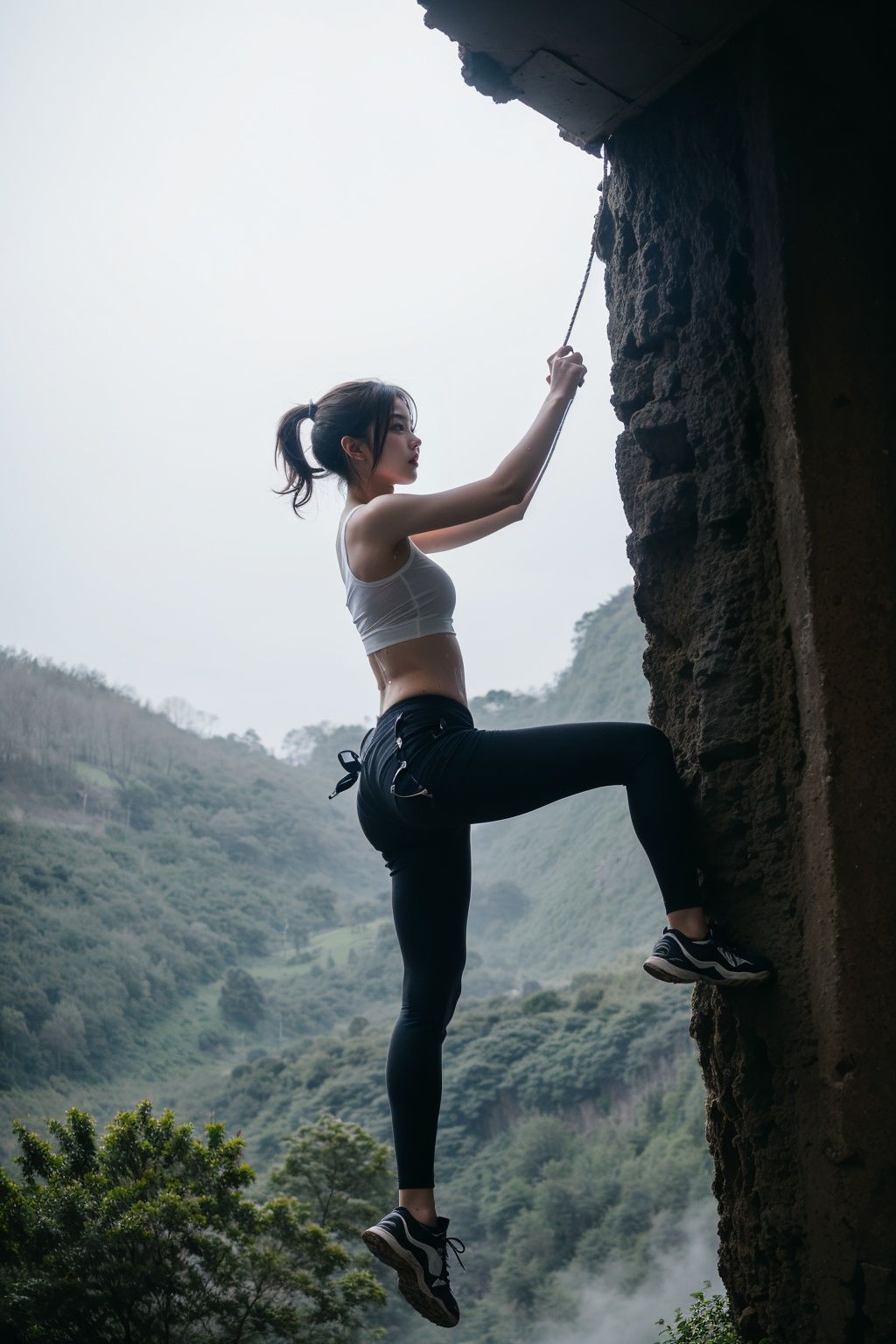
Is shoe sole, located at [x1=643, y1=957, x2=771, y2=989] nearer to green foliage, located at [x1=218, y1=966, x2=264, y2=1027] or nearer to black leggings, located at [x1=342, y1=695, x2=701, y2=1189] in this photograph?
black leggings, located at [x1=342, y1=695, x2=701, y2=1189]

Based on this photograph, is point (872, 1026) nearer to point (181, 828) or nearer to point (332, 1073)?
point (332, 1073)

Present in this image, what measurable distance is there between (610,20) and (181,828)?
18499 mm

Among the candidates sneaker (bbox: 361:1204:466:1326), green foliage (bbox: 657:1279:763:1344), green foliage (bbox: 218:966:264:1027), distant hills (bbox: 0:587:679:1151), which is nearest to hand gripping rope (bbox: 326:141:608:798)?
sneaker (bbox: 361:1204:466:1326)

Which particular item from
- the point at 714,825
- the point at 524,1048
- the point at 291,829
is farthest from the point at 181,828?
the point at 714,825

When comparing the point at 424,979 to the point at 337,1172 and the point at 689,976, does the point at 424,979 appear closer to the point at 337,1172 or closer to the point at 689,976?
the point at 689,976

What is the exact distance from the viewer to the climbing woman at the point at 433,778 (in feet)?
7.29

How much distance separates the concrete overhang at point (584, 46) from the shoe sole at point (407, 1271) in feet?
8.15

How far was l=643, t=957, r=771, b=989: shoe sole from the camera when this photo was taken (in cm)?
213

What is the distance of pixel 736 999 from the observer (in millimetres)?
2326

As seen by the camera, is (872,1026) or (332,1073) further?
(332,1073)

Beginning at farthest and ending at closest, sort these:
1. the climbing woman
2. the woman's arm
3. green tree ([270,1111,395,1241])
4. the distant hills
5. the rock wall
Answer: the distant hills
green tree ([270,1111,395,1241])
the woman's arm
the climbing woman
the rock wall

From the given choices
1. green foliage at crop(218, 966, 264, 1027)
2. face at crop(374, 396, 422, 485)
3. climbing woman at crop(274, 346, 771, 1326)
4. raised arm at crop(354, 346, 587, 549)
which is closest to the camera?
climbing woman at crop(274, 346, 771, 1326)

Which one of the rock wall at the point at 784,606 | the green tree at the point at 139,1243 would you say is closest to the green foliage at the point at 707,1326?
the rock wall at the point at 784,606

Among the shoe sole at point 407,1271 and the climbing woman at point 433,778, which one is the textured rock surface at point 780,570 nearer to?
the climbing woman at point 433,778
